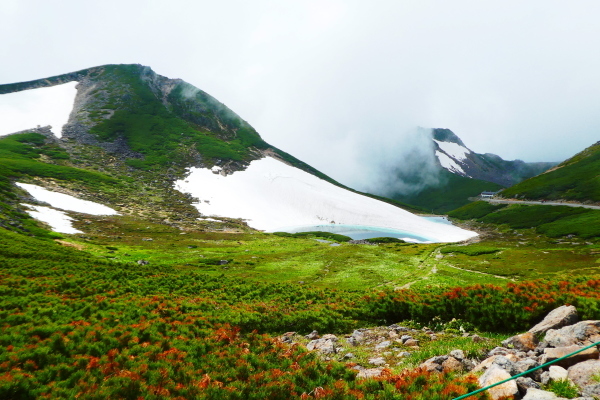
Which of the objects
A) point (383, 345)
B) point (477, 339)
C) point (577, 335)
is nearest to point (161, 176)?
point (383, 345)

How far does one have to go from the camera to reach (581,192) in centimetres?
13412

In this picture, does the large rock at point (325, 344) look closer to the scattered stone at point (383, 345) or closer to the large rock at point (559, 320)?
the scattered stone at point (383, 345)

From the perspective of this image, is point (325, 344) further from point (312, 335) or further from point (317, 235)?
point (317, 235)

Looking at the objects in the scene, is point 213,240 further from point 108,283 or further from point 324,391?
point 324,391

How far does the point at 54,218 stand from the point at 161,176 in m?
63.5

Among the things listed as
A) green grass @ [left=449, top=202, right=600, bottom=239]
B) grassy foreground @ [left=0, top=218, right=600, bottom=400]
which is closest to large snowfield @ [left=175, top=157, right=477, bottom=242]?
green grass @ [left=449, top=202, right=600, bottom=239]

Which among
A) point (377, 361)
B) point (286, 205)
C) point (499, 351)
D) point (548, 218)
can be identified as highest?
point (548, 218)

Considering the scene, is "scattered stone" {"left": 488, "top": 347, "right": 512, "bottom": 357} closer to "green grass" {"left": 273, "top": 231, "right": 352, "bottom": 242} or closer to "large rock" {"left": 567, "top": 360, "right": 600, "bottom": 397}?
"large rock" {"left": 567, "top": 360, "right": 600, "bottom": 397}

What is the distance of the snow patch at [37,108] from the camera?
14512cm

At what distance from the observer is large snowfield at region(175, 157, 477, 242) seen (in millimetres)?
108188

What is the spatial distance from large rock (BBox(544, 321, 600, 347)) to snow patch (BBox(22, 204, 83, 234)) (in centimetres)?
7517

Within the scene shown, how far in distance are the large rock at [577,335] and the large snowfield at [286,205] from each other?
93312mm

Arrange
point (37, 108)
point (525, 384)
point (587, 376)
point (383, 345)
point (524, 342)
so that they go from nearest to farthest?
1. point (587, 376)
2. point (525, 384)
3. point (524, 342)
4. point (383, 345)
5. point (37, 108)

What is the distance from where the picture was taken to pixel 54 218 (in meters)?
63.8
